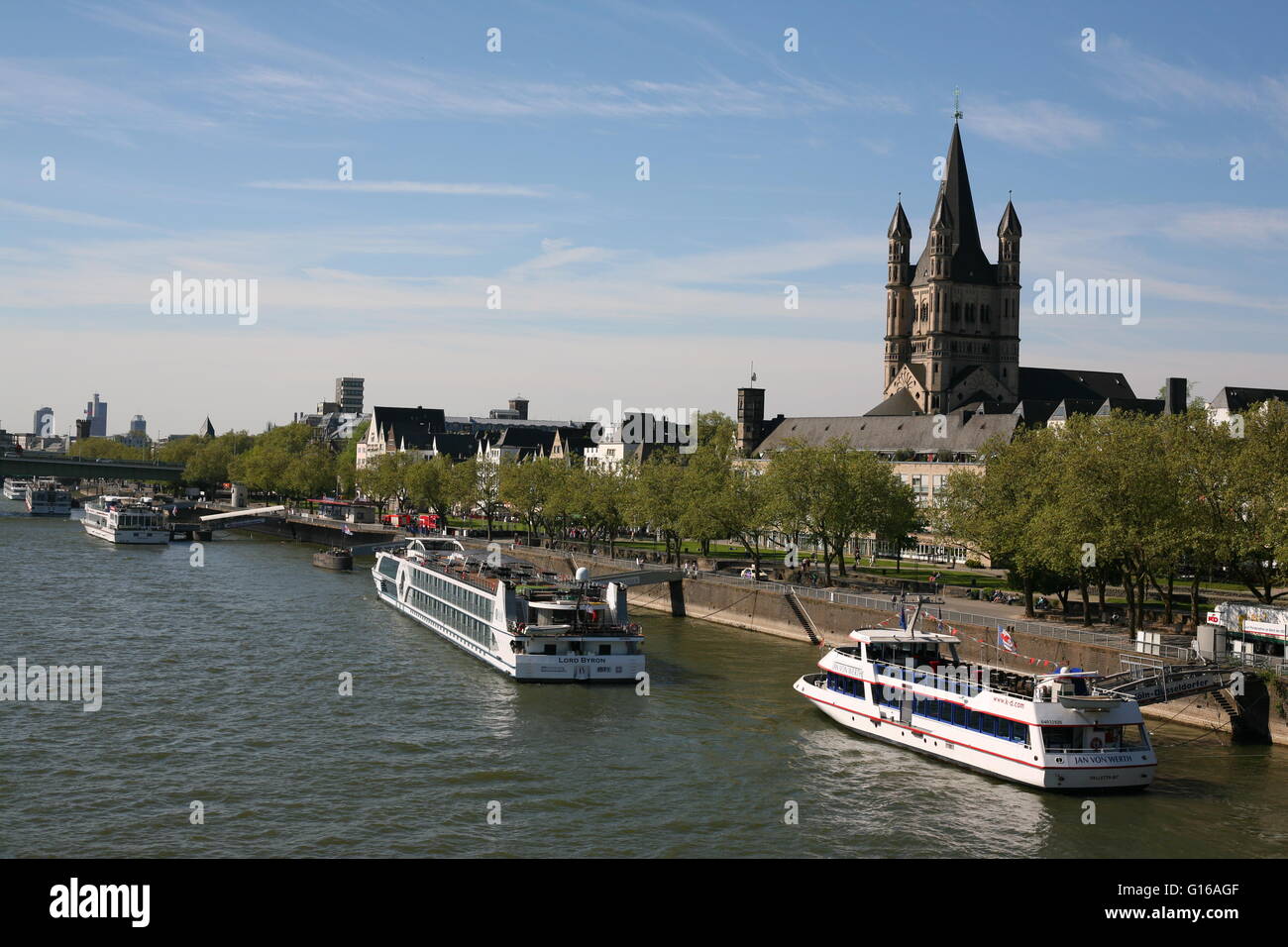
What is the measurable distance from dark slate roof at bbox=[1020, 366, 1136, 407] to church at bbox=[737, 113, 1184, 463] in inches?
5.3

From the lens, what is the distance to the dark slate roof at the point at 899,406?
165375 millimetres

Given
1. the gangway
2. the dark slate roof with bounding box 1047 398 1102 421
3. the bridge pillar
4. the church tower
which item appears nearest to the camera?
the gangway

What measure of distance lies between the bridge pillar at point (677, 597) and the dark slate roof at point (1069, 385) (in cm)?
9456

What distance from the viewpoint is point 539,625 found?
6103cm

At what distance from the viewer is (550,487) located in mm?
134750

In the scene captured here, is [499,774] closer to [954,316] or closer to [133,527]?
[133,527]

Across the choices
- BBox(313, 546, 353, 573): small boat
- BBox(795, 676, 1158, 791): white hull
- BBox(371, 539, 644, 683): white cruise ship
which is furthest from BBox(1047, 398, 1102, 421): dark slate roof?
BBox(795, 676, 1158, 791): white hull

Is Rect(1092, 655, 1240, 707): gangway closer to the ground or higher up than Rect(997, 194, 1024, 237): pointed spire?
closer to the ground

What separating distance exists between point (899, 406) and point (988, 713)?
412 feet

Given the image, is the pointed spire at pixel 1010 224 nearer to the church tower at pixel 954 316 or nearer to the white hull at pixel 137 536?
the church tower at pixel 954 316

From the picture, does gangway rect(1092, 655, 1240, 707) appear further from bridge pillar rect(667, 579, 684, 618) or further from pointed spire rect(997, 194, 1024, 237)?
pointed spire rect(997, 194, 1024, 237)

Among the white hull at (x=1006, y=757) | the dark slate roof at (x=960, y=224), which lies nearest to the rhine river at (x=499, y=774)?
the white hull at (x=1006, y=757)

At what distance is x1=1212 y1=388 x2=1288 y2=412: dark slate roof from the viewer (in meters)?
134

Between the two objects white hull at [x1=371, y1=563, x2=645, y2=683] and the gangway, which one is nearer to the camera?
the gangway
